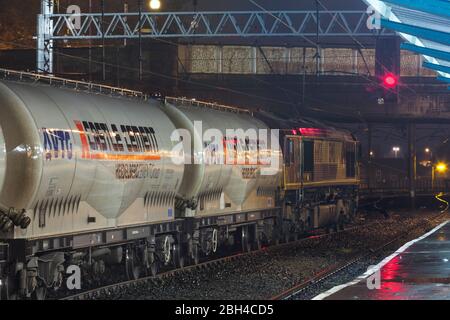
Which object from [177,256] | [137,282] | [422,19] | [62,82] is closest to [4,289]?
[137,282]

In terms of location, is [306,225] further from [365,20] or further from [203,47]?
[203,47]

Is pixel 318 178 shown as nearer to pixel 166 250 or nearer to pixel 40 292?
pixel 166 250

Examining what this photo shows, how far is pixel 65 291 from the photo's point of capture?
16375mm

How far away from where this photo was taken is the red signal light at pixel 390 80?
30.3 meters

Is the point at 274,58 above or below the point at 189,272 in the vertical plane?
above

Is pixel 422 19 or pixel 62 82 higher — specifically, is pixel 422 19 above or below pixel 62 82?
above

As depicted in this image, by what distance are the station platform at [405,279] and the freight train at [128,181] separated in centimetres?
404

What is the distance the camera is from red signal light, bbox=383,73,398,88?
99.3 ft

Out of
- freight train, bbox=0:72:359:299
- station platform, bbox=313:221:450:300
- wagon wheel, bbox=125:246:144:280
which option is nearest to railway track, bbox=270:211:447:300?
station platform, bbox=313:221:450:300

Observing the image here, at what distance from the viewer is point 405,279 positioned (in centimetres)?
1817

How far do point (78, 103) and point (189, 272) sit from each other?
18.8ft

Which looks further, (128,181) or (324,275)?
(324,275)

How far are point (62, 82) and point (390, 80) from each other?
16.1 m

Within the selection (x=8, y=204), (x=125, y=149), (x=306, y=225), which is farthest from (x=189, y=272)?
(x=306, y=225)
